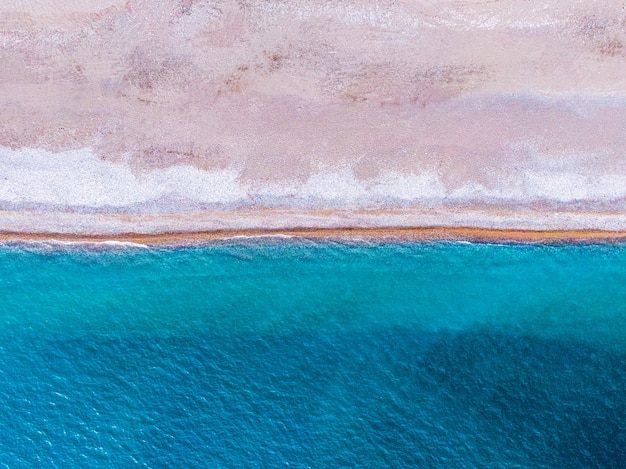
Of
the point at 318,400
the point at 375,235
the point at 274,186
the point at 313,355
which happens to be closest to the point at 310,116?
the point at 274,186

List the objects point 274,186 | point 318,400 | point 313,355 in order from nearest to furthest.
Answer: point 318,400 → point 313,355 → point 274,186

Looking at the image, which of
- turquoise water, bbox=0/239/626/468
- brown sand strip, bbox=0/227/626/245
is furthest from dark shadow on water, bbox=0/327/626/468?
brown sand strip, bbox=0/227/626/245

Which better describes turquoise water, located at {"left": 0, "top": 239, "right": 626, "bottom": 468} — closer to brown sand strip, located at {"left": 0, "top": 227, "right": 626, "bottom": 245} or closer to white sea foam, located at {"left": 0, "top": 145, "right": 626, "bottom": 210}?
brown sand strip, located at {"left": 0, "top": 227, "right": 626, "bottom": 245}

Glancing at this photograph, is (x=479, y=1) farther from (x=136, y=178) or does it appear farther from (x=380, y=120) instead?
(x=136, y=178)

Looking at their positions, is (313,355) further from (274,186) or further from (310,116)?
(310,116)

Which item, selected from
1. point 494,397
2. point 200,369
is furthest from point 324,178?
point 494,397

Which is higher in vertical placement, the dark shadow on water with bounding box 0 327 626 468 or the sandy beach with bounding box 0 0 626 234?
the sandy beach with bounding box 0 0 626 234
